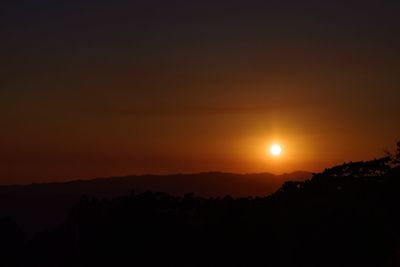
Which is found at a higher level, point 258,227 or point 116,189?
point 116,189

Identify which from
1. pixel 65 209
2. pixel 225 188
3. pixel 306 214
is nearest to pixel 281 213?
pixel 306 214

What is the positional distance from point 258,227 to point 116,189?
126618mm

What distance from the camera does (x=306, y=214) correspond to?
31297mm

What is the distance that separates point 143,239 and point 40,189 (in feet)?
454

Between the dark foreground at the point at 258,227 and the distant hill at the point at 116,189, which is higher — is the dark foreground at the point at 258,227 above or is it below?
below

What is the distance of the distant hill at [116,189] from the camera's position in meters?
114

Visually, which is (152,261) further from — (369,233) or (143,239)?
(369,233)

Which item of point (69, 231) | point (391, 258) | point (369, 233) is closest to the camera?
point (391, 258)

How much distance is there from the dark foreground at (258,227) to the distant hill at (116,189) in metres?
71.3

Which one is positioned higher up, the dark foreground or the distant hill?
the distant hill

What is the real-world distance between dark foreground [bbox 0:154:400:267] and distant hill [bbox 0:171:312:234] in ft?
234

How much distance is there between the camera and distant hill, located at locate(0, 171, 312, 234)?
11412 centimetres

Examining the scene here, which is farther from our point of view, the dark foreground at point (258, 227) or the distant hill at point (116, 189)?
the distant hill at point (116, 189)

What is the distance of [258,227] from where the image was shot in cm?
3123
